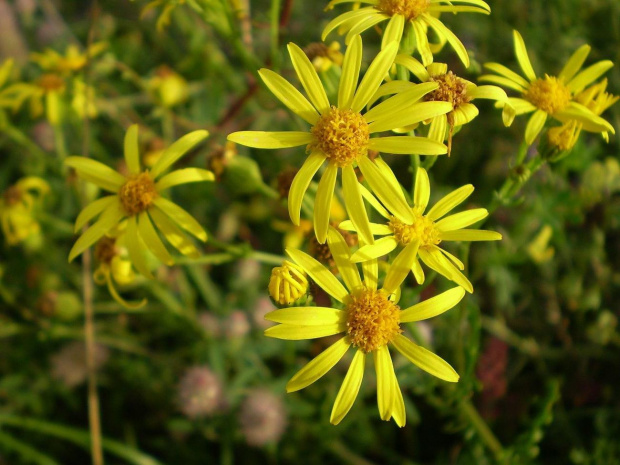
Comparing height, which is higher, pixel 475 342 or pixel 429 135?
pixel 429 135

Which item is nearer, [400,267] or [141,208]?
[400,267]

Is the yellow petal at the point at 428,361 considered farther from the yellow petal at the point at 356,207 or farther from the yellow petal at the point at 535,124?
the yellow petal at the point at 535,124

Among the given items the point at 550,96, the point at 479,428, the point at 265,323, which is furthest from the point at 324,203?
the point at 265,323

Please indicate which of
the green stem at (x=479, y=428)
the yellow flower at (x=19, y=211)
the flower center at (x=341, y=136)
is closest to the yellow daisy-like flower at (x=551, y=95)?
the flower center at (x=341, y=136)

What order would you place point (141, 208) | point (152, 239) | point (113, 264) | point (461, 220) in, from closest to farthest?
point (461, 220) → point (152, 239) → point (141, 208) → point (113, 264)

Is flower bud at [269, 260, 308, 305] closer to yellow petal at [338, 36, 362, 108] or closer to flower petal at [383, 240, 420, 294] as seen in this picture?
flower petal at [383, 240, 420, 294]

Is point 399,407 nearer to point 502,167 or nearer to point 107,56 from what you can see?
point 502,167

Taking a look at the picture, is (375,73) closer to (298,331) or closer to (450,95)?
(450,95)

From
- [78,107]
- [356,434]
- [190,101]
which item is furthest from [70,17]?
[356,434]
